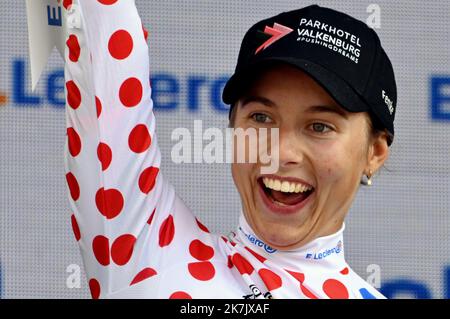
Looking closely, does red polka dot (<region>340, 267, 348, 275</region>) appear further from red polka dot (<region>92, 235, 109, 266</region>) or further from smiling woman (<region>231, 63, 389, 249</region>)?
red polka dot (<region>92, 235, 109, 266</region>)

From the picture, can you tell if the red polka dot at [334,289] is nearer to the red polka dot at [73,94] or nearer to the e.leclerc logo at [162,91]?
the red polka dot at [73,94]

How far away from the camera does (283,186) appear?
1.68m

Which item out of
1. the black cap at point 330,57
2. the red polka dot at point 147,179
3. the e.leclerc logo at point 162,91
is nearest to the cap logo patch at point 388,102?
the black cap at point 330,57

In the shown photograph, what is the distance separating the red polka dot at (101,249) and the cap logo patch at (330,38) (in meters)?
0.48

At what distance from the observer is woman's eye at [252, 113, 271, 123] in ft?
5.52

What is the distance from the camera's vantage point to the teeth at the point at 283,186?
1.68 metres

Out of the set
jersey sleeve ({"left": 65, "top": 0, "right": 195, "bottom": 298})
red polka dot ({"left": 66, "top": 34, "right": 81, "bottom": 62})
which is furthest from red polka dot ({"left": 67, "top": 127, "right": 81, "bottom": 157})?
red polka dot ({"left": 66, "top": 34, "right": 81, "bottom": 62})

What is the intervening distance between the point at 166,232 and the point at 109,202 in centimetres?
12

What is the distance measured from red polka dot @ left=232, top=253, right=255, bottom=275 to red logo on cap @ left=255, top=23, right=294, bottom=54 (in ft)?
1.20

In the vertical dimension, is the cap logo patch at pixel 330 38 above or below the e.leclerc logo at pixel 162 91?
above

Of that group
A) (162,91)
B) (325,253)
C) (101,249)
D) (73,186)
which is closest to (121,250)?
(101,249)

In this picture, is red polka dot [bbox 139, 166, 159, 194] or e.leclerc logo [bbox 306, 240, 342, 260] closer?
red polka dot [bbox 139, 166, 159, 194]

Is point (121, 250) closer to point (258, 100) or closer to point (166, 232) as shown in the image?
point (166, 232)

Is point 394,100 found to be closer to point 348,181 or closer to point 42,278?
point 348,181
